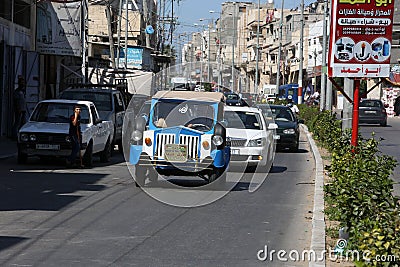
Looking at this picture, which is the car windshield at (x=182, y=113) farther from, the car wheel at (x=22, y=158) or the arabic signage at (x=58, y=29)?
the arabic signage at (x=58, y=29)

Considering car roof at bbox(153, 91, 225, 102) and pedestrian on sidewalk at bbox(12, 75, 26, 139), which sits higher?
car roof at bbox(153, 91, 225, 102)

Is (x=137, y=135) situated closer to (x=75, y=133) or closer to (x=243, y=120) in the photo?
(x=75, y=133)

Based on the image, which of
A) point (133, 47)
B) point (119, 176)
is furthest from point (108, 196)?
point (133, 47)

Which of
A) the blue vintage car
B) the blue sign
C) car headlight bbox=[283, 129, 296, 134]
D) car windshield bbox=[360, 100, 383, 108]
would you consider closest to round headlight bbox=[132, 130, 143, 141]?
the blue vintage car

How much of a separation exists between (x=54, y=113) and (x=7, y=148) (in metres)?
4.02

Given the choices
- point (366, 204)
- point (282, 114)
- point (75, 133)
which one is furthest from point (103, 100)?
point (366, 204)

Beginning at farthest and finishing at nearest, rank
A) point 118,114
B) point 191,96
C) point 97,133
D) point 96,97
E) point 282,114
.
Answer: point 282,114 < point 118,114 < point 96,97 < point 97,133 < point 191,96

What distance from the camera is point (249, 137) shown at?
802 inches

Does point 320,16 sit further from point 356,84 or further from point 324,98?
point 356,84

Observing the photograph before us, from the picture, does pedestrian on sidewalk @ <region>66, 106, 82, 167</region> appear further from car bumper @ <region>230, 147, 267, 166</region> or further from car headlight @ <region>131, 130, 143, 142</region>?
car headlight @ <region>131, 130, 143, 142</region>

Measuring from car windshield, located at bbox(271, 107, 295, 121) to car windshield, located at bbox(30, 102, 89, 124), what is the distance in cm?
1043

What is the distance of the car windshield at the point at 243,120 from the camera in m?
21.7

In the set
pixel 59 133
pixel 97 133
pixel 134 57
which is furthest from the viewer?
pixel 134 57

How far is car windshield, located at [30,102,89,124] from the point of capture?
71.4 ft
